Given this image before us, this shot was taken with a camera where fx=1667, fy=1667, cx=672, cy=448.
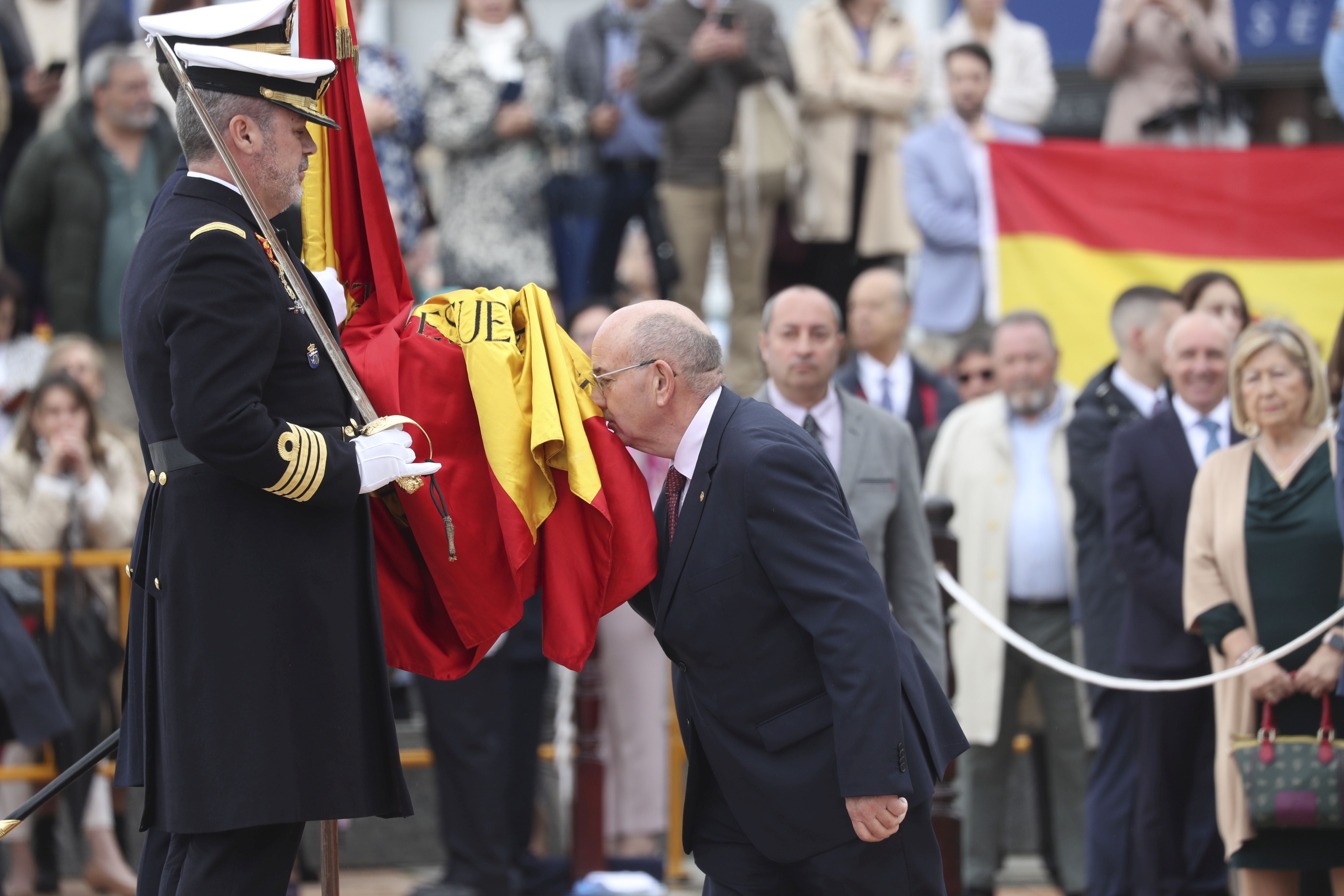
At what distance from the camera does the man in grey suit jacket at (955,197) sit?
29.8ft

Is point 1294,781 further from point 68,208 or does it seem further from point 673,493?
point 68,208

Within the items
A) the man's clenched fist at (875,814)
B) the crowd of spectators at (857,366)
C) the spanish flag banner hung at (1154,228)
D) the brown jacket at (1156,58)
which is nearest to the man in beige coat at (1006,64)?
the crowd of spectators at (857,366)

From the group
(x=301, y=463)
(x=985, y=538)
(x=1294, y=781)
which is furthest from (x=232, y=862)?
(x=985, y=538)

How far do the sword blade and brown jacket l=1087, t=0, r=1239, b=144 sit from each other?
686 cm

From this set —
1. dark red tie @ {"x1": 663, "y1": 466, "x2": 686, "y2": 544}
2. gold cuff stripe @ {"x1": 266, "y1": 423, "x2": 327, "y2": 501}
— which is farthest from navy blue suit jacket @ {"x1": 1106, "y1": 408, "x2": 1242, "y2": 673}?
gold cuff stripe @ {"x1": 266, "y1": 423, "x2": 327, "y2": 501}

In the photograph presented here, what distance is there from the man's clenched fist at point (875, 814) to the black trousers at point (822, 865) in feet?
0.40

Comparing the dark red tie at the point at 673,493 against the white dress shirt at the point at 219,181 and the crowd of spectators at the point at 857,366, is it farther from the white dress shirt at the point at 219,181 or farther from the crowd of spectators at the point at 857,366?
the crowd of spectators at the point at 857,366

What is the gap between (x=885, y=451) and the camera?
5.54 m

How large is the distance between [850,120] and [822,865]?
20.1 ft

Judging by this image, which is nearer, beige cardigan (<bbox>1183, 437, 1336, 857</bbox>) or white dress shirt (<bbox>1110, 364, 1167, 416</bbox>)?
beige cardigan (<bbox>1183, 437, 1336, 857</bbox>)

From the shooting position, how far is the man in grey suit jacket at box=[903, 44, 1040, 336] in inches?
358

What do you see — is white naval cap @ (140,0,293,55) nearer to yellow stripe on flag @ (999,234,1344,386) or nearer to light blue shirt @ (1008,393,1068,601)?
light blue shirt @ (1008,393,1068,601)

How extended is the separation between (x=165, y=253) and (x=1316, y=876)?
4.36 metres

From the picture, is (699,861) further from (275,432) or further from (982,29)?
(982,29)
